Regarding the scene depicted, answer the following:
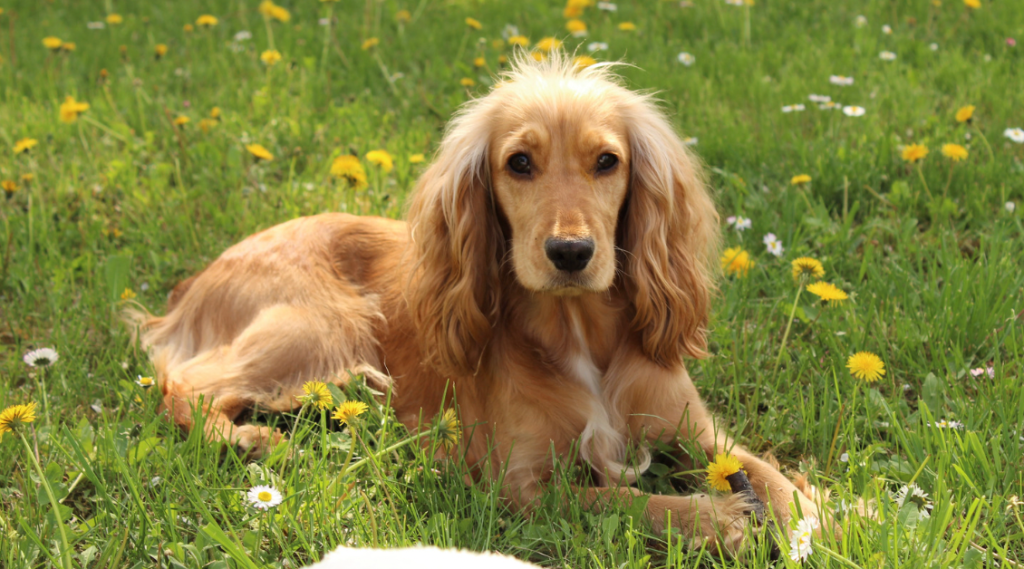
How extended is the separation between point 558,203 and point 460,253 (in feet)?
1.33

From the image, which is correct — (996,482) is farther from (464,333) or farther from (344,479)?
(344,479)

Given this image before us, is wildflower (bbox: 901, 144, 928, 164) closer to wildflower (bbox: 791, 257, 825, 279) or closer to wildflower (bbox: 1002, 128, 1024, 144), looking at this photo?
wildflower (bbox: 1002, 128, 1024, 144)

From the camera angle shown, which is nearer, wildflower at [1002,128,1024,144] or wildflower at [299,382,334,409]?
wildflower at [299,382,334,409]

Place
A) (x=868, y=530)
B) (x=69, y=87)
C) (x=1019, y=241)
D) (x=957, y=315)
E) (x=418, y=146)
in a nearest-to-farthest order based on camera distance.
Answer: (x=868, y=530) → (x=957, y=315) → (x=1019, y=241) → (x=418, y=146) → (x=69, y=87)

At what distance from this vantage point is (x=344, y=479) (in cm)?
225

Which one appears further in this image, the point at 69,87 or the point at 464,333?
the point at 69,87

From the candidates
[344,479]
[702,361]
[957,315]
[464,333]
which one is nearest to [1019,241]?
[957,315]

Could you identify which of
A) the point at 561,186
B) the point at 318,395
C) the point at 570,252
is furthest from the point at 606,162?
the point at 318,395

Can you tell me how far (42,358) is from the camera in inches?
106

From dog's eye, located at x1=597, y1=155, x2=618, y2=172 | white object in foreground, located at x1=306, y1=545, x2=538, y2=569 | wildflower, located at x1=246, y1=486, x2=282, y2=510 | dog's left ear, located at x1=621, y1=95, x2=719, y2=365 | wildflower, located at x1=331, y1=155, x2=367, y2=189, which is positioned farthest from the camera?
wildflower, located at x1=331, y1=155, x2=367, y2=189

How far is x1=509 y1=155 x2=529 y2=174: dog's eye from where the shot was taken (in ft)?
7.47

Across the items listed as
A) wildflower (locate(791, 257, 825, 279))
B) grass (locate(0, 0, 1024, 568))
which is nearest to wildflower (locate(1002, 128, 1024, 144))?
grass (locate(0, 0, 1024, 568))

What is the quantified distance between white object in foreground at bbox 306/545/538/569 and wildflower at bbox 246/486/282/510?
0.43m

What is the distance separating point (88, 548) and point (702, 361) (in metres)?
1.86
